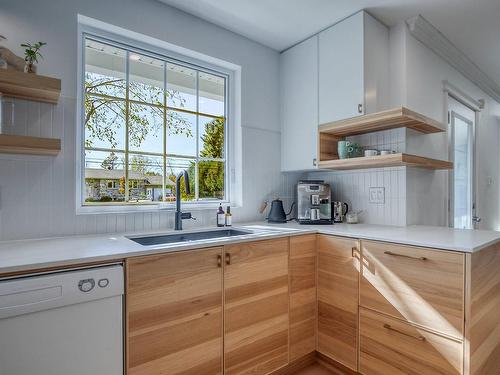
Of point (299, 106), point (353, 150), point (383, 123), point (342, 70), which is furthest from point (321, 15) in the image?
point (353, 150)

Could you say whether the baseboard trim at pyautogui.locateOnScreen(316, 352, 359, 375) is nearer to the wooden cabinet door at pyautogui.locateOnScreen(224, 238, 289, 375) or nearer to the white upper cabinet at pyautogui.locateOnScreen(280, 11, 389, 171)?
the wooden cabinet door at pyautogui.locateOnScreen(224, 238, 289, 375)

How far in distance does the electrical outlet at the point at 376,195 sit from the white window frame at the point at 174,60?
107cm

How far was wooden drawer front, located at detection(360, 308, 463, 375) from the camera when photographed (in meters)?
1.35

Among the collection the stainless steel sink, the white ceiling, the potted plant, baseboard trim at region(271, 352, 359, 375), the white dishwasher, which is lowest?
baseboard trim at region(271, 352, 359, 375)

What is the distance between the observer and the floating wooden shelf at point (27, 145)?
126cm

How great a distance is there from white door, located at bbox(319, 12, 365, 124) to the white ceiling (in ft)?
0.31

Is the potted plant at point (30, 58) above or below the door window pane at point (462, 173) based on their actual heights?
above

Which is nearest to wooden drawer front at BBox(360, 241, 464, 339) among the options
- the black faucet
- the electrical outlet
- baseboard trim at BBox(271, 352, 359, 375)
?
baseboard trim at BBox(271, 352, 359, 375)

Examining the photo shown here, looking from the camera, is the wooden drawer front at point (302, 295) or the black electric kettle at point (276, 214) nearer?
the wooden drawer front at point (302, 295)

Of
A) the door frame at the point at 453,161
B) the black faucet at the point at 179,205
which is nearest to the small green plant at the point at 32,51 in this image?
the black faucet at the point at 179,205

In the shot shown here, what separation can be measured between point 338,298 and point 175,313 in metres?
1.02

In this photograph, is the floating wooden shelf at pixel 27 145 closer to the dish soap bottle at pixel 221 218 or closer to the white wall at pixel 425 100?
the dish soap bottle at pixel 221 218

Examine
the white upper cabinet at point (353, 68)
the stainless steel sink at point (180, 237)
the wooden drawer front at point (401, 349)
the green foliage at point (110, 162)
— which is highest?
the white upper cabinet at point (353, 68)

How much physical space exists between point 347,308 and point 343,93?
4.96 feet
